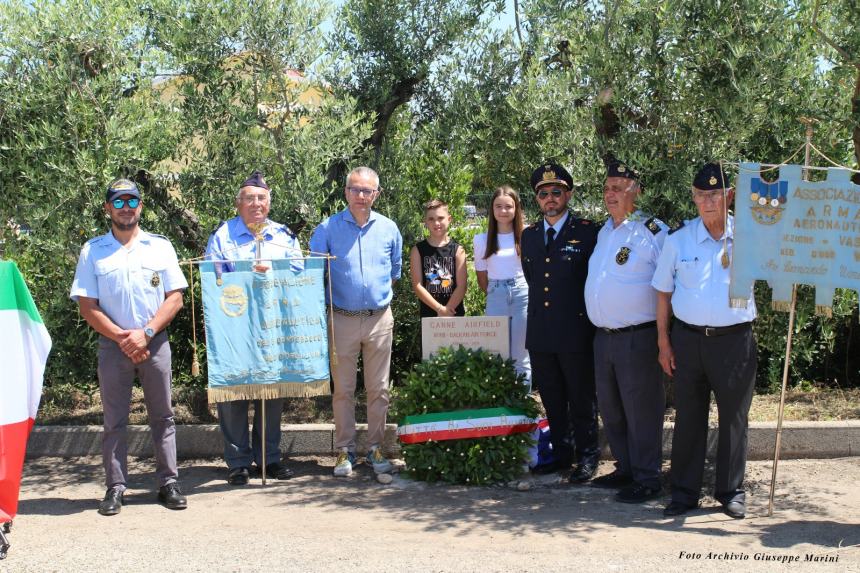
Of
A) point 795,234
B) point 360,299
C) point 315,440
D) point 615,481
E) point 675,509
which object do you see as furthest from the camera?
point 315,440

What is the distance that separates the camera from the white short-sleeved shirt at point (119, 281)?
19.0ft

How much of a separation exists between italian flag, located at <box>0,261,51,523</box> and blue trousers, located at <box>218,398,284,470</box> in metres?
1.40

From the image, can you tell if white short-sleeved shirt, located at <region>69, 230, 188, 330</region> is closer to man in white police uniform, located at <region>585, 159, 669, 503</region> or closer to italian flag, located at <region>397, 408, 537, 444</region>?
italian flag, located at <region>397, 408, 537, 444</region>

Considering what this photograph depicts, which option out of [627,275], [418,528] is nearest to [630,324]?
[627,275]

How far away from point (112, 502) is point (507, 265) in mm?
3155

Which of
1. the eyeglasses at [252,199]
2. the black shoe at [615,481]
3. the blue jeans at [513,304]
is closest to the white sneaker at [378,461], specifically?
the blue jeans at [513,304]

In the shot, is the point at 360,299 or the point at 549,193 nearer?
the point at 549,193

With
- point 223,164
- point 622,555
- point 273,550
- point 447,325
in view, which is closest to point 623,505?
point 622,555

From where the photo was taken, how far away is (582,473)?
6359 mm

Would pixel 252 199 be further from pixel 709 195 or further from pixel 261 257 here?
pixel 709 195

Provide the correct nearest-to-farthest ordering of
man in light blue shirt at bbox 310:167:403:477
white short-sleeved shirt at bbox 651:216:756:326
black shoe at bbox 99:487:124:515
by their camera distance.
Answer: white short-sleeved shirt at bbox 651:216:756:326, black shoe at bbox 99:487:124:515, man in light blue shirt at bbox 310:167:403:477

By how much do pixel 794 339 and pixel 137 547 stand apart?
569 centimetres

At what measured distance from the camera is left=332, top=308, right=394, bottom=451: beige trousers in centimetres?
666

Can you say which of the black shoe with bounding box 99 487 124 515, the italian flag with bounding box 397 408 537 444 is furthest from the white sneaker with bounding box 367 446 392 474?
the black shoe with bounding box 99 487 124 515
